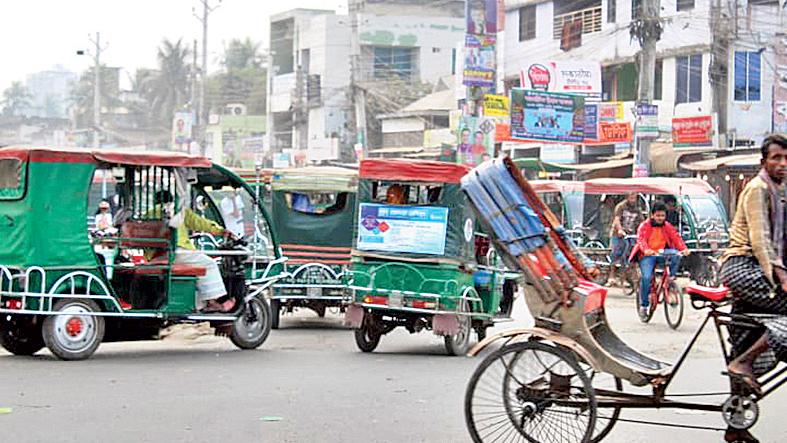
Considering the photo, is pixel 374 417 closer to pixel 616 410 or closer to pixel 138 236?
pixel 616 410

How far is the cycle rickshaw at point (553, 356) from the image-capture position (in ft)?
21.3

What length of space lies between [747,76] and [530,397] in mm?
32067

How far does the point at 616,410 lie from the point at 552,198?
845 inches

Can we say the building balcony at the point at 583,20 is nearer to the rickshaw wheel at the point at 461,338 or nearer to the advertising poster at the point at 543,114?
the advertising poster at the point at 543,114

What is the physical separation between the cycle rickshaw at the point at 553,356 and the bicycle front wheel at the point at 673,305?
31.1ft

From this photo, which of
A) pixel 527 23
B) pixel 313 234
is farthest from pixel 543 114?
pixel 313 234

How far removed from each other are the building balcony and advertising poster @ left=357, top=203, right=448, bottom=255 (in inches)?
1291

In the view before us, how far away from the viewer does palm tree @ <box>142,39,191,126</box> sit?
85188 mm

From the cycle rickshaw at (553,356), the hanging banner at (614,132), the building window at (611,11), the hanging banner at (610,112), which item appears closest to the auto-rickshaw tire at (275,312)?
the cycle rickshaw at (553,356)

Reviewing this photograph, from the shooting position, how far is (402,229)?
12773 millimetres

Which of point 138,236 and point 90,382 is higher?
point 138,236

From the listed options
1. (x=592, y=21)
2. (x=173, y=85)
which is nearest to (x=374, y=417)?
(x=592, y=21)

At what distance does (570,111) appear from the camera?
38.2m

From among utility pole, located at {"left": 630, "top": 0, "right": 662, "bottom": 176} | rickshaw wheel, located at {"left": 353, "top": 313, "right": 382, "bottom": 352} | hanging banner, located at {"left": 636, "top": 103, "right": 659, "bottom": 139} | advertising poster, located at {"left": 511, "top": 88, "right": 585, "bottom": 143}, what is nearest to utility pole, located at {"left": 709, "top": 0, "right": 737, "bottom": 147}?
advertising poster, located at {"left": 511, "top": 88, "right": 585, "bottom": 143}
